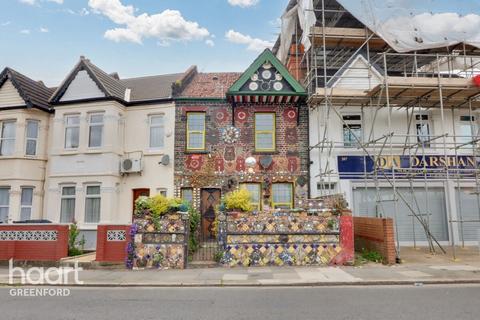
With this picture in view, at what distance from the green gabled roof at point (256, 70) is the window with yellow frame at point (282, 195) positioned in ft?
13.0

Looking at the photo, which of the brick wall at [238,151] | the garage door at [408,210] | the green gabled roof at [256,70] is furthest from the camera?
the brick wall at [238,151]

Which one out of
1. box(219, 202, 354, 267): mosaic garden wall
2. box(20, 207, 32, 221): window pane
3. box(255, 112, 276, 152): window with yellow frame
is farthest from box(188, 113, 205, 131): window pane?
box(20, 207, 32, 221): window pane

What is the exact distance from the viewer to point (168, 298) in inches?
307

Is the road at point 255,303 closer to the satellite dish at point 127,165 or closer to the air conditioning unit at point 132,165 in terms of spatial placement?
the air conditioning unit at point 132,165

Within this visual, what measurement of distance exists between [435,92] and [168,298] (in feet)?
40.6

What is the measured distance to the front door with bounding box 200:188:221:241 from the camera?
16172 mm

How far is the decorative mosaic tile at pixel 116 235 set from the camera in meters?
11.8

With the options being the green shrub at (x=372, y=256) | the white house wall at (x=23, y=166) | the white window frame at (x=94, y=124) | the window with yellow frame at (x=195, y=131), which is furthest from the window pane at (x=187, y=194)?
the green shrub at (x=372, y=256)

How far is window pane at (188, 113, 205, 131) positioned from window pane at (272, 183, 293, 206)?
4.18 metres

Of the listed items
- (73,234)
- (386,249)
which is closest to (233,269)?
(386,249)

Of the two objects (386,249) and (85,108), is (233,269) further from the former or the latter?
(85,108)

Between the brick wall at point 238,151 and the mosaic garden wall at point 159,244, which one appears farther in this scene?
the brick wall at point 238,151

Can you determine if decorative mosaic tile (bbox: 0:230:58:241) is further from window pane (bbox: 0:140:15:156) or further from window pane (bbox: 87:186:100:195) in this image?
window pane (bbox: 0:140:15:156)

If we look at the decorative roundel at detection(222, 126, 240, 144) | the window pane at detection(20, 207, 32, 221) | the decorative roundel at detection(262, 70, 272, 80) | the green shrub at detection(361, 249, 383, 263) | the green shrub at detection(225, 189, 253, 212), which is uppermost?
the decorative roundel at detection(262, 70, 272, 80)
